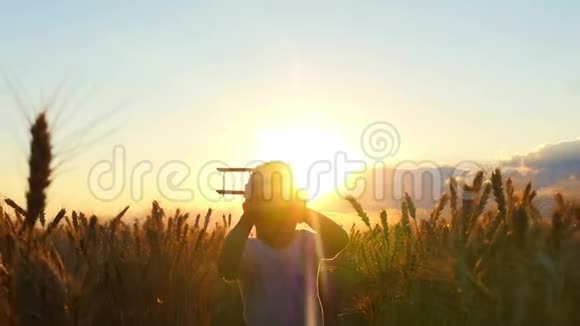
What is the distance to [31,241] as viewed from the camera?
105 inches

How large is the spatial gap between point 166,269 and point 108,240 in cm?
57

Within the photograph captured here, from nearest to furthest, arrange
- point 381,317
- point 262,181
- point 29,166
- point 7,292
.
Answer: point 7,292, point 29,166, point 262,181, point 381,317

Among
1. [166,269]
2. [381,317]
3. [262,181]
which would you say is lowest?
[381,317]

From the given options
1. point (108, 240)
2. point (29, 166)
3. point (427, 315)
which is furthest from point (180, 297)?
point (29, 166)

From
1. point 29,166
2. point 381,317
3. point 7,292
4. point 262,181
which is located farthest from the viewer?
point 381,317

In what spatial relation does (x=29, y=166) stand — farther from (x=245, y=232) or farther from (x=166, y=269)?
(x=166, y=269)

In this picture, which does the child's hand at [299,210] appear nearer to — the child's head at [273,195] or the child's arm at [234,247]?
the child's head at [273,195]

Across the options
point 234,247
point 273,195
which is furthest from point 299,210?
point 234,247

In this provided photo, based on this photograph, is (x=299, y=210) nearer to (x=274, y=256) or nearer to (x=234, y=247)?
(x=274, y=256)

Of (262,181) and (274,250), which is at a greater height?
(262,181)

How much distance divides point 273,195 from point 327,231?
475 mm

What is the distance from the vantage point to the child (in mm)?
3961

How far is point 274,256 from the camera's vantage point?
4109mm

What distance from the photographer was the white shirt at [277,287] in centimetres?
408
